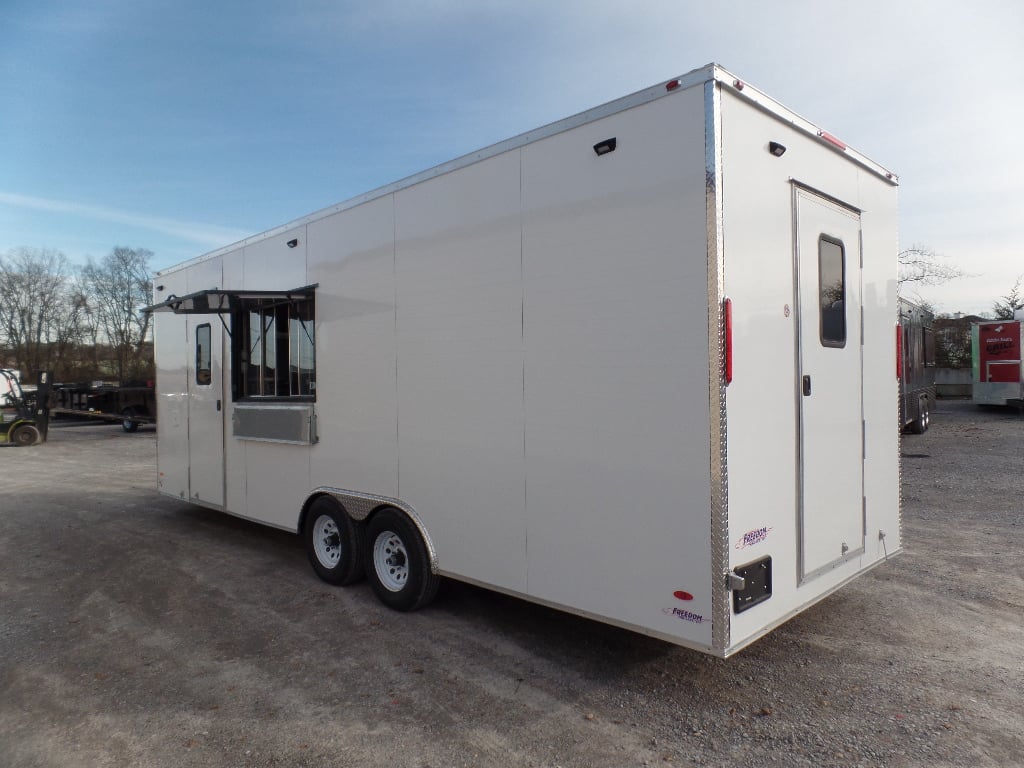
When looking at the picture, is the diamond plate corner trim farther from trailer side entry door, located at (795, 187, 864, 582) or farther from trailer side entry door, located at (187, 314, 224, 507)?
trailer side entry door, located at (187, 314, 224, 507)

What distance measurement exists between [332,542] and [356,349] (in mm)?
1613

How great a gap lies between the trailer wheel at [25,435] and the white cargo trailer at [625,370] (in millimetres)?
17556

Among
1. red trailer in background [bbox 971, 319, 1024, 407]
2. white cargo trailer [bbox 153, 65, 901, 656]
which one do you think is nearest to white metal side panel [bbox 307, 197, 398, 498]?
white cargo trailer [bbox 153, 65, 901, 656]

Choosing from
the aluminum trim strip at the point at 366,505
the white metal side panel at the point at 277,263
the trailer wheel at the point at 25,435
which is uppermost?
the white metal side panel at the point at 277,263

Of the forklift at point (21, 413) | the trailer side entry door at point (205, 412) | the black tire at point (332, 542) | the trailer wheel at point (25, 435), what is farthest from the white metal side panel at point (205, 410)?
the trailer wheel at point (25, 435)

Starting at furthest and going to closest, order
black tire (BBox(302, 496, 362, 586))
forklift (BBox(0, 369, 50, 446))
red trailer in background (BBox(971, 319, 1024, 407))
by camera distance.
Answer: red trailer in background (BBox(971, 319, 1024, 407))
forklift (BBox(0, 369, 50, 446))
black tire (BBox(302, 496, 362, 586))

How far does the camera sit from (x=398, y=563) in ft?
15.6

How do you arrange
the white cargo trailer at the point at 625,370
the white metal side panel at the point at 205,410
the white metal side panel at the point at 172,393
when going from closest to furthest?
1. the white cargo trailer at the point at 625,370
2. the white metal side panel at the point at 205,410
3. the white metal side panel at the point at 172,393

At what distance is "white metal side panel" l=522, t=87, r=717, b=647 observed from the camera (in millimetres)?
3049

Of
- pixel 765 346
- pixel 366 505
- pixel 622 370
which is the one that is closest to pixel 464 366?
pixel 622 370

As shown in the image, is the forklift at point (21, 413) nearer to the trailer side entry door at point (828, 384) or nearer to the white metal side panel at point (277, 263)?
the white metal side panel at point (277, 263)

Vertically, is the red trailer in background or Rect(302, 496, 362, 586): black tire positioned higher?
the red trailer in background

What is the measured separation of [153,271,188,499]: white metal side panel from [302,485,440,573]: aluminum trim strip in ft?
8.79

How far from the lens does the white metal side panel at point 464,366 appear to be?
3.84m
